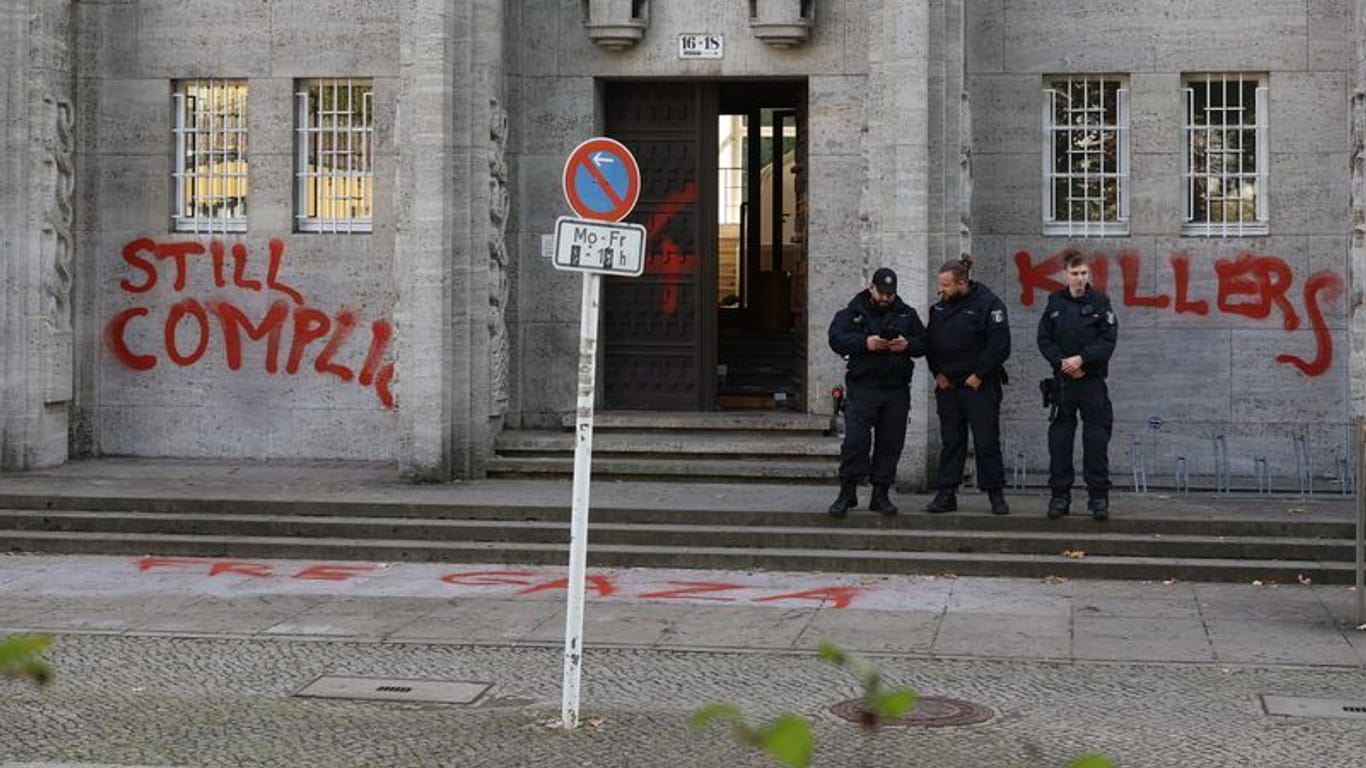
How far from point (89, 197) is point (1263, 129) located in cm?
1120

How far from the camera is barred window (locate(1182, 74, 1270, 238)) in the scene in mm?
16547

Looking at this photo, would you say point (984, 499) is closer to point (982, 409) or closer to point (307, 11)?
point (982, 409)

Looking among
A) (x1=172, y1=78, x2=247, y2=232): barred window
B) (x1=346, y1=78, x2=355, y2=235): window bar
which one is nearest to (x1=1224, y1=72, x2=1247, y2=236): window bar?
(x1=346, y1=78, x2=355, y2=235): window bar

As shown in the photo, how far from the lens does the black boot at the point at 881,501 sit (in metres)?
13.8

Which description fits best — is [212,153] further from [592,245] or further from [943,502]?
[592,245]

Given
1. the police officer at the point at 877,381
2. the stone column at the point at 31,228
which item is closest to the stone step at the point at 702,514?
the police officer at the point at 877,381

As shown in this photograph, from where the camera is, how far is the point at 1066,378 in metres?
13.4

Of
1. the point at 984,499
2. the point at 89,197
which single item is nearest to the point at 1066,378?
the point at 984,499

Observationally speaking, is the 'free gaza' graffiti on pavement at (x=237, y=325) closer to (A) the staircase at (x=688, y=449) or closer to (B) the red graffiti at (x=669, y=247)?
(A) the staircase at (x=688, y=449)

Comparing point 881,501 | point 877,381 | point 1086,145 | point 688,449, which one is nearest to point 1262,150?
point 1086,145

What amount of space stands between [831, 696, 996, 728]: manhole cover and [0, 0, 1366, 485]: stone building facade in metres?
6.40

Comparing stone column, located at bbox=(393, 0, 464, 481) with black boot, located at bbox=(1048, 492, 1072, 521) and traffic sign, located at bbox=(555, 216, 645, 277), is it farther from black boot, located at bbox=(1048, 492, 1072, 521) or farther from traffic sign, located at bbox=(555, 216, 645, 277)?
traffic sign, located at bbox=(555, 216, 645, 277)

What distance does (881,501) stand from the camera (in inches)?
543

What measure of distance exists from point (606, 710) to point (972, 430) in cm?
585
